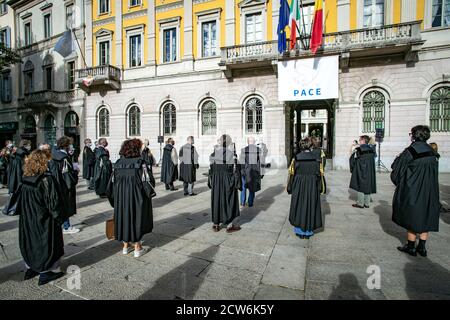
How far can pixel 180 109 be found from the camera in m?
17.6

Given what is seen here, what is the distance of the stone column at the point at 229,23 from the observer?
1592 cm

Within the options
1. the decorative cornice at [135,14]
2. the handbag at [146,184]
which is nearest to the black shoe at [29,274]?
the handbag at [146,184]

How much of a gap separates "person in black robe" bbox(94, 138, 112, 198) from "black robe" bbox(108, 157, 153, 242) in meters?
3.99

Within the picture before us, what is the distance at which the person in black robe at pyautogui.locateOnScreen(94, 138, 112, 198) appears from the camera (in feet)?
24.2

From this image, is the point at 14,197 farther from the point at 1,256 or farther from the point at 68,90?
the point at 68,90

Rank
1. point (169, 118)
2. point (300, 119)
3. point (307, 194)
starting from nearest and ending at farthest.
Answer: point (307, 194)
point (300, 119)
point (169, 118)

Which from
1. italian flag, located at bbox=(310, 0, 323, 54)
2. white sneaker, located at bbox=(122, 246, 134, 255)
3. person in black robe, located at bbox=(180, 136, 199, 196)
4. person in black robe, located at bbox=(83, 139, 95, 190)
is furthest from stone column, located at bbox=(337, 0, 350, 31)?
white sneaker, located at bbox=(122, 246, 134, 255)

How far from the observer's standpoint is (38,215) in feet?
10.3

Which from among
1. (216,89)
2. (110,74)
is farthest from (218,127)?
(110,74)

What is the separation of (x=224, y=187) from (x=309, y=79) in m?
10.8

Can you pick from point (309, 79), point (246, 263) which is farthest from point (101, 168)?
point (309, 79)

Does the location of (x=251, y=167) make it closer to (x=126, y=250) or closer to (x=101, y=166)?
(x=126, y=250)

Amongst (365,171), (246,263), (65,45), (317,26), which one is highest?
(65,45)

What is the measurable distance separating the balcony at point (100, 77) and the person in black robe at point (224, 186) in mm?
17103
